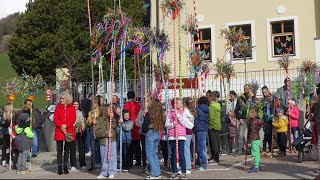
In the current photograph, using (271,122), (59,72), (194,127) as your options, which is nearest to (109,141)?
(194,127)

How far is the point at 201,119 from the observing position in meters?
12.3

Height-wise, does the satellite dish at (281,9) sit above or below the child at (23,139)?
above

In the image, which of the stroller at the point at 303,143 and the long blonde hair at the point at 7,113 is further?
the long blonde hair at the point at 7,113

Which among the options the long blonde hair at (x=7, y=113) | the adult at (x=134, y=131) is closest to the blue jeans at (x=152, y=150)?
the adult at (x=134, y=131)

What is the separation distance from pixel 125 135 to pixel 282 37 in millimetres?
13505

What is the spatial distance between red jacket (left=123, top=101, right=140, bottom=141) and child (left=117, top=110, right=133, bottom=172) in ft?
0.77

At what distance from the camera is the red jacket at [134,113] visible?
13.0 metres

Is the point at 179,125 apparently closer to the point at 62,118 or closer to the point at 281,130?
the point at 62,118

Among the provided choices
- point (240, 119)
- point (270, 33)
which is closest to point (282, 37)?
point (270, 33)

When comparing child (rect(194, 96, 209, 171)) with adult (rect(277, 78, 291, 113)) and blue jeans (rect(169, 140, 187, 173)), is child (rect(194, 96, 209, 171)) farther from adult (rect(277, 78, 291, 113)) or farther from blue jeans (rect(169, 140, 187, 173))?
adult (rect(277, 78, 291, 113))

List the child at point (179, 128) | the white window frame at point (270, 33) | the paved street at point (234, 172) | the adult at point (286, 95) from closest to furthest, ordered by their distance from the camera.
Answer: the child at point (179, 128) → the paved street at point (234, 172) → the adult at point (286, 95) → the white window frame at point (270, 33)

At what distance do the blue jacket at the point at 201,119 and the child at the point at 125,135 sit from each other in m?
1.66

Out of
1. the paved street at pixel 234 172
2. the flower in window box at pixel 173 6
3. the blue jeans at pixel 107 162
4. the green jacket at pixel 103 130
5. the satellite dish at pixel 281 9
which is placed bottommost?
the paved street at pixel 234 172

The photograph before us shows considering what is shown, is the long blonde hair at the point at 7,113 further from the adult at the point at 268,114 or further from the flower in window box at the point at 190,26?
the adult at the point at 268,114
